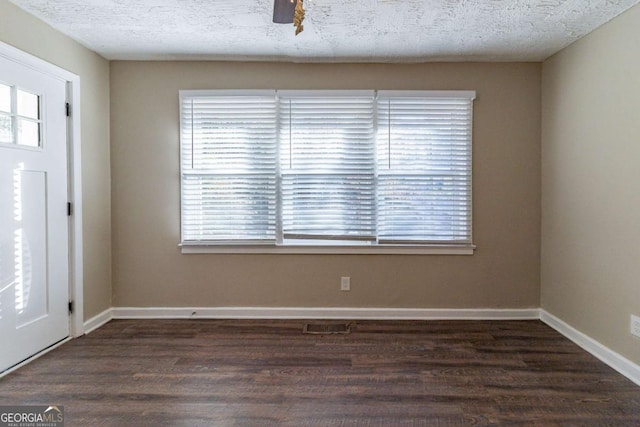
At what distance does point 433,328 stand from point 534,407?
4.19 ft

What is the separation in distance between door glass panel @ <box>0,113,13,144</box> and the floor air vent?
2534 mm

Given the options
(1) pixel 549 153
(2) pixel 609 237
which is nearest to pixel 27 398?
(2) pixel 609 237

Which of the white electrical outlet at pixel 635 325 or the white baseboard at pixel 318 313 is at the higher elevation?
the white electrical outlet at pixel 635 325

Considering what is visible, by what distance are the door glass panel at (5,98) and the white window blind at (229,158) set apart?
1.31 meters

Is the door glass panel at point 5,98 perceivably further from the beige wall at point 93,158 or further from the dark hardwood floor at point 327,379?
the dark hardwood floor at point 327,379

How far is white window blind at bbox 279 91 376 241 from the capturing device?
12.0 ft

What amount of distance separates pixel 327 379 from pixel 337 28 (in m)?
2.49

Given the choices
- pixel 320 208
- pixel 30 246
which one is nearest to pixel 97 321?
pixel 30 246

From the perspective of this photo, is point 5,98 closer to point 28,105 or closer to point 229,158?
point 28,105
